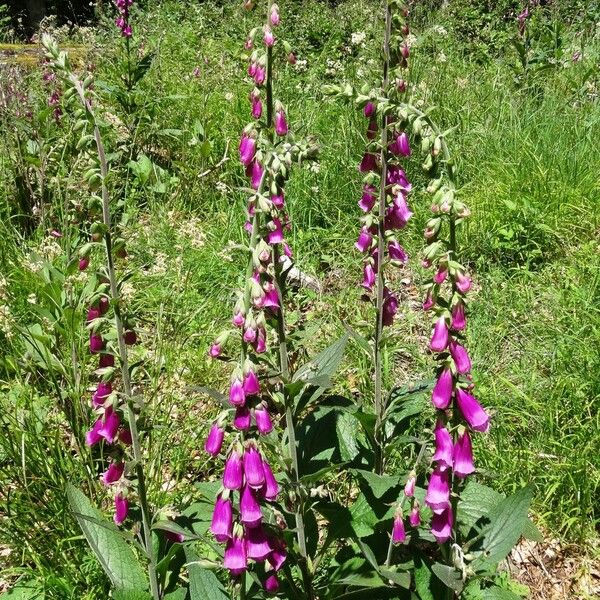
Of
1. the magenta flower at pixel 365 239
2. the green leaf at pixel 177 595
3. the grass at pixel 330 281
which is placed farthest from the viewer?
the grass at pixel 330 281

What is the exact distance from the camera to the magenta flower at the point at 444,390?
1.54 metres

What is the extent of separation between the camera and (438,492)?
5.27 ft

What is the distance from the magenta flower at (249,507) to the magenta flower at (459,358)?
1.78ft

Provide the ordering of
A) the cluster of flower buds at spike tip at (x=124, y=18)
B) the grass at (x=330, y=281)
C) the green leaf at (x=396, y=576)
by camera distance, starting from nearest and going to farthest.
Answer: the green leaf at (x=396, y=576) → the grass at (x=330, y=281) → the cluster of flower buds at spike tip at (x=124, y=18)

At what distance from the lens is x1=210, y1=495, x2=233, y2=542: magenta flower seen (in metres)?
1.49

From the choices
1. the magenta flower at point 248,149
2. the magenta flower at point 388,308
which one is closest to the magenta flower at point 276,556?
the magenta flower at point 388,308

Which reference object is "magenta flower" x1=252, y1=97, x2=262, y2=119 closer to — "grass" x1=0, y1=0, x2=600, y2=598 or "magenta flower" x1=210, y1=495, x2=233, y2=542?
"grass" x1=0, y1=0, x2=600, y2=598

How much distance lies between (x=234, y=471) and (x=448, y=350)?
1.84 ft

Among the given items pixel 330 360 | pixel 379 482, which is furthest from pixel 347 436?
pixel 379 482

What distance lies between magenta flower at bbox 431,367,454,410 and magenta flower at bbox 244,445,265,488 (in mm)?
426

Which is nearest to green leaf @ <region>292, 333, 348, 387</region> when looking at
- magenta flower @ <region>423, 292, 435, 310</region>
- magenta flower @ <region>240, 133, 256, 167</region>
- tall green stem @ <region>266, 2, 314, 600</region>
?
tall green stem @ <region>266, 2, 314, 600</region>

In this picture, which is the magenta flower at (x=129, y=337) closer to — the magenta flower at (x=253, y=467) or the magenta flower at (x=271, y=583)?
the magenta flower at (x=253, y=467)

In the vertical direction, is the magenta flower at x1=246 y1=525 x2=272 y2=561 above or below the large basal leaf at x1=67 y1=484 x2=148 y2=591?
above

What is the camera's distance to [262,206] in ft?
4.84
